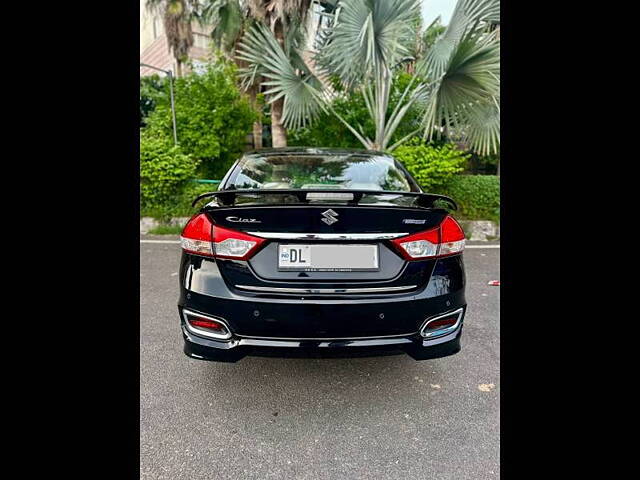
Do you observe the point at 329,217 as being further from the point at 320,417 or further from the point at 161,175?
the point at 161,175

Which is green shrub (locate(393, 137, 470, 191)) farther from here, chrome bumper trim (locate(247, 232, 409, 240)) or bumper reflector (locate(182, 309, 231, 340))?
bumper reflector (locate(182, 309, 231, 340))

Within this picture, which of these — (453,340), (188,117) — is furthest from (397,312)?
(188,117)

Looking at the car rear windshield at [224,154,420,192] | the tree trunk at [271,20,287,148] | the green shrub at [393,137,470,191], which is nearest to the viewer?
the car rear windshield at [224,154,420,192]

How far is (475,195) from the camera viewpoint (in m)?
6.18

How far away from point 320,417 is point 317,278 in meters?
0.75

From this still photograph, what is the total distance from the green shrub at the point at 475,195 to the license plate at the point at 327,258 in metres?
4.97

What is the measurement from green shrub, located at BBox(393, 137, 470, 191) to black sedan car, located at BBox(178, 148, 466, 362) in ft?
14.8

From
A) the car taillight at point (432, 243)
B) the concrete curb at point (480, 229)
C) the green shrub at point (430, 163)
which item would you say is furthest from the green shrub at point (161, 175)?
the car taillight at point (432, 243)

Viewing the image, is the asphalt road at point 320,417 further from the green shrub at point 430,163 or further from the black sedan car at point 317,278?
the green shrub at point 430,163

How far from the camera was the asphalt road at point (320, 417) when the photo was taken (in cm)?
151

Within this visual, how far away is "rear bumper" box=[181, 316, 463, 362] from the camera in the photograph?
5.23 feet

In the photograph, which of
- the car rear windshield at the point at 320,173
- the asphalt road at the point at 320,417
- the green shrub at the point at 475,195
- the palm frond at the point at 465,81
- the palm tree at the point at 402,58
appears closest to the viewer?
the asphalt road at the point at 320,417

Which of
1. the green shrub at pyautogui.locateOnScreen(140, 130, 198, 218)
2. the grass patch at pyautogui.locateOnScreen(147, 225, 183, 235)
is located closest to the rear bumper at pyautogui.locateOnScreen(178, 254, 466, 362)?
the grass patch at pyautogui.locateOnScreen(147, 225, 183, 235)
